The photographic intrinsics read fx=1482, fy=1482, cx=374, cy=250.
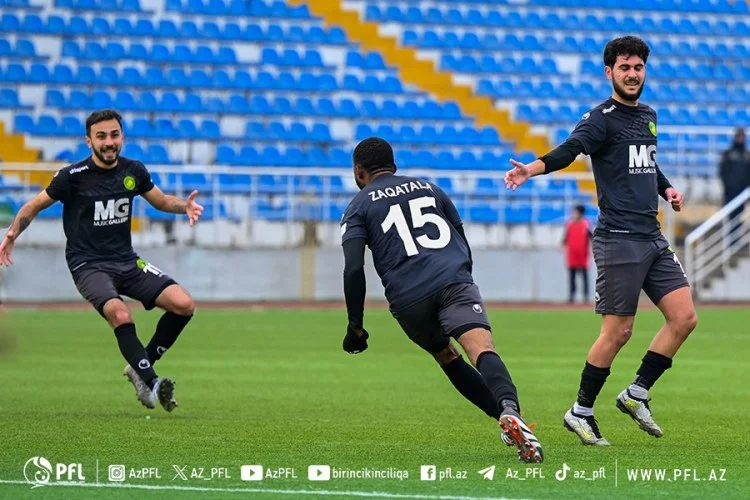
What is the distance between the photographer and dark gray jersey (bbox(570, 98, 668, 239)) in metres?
8.80

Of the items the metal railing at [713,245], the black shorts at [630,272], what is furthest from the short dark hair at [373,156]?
the metal railing at [713,245]

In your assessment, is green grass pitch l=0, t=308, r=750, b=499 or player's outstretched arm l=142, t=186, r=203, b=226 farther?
player's outstretched arm l=142, t=186, r=203, b=226

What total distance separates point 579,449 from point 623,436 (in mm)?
940

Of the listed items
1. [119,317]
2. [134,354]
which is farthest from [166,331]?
[134,354]

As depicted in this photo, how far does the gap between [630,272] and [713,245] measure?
73.0 ft

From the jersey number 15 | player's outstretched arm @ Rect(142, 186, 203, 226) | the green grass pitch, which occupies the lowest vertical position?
the green grass pitch

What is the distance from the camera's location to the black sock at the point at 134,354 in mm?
10617

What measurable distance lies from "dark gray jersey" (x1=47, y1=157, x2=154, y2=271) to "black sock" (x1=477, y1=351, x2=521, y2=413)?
13.5 feet

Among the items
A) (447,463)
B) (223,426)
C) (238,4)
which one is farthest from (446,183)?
(447,463)

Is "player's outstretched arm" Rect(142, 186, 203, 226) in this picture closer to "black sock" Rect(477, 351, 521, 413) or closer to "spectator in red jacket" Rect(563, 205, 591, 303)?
"black sock" Rect(477, 351, 521, 413)

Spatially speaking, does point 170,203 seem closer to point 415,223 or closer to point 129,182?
point 129,182

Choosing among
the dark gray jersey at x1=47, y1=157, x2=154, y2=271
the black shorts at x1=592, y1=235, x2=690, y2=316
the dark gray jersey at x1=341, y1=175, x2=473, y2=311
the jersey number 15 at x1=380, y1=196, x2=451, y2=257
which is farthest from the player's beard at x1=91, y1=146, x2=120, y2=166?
the black shorts at x1=592, y1=235, x2=690, y2=316

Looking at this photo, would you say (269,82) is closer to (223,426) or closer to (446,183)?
(446,183)

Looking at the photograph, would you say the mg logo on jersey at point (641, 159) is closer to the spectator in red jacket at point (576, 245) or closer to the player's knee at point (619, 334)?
the player's knee at point (619, 334)
